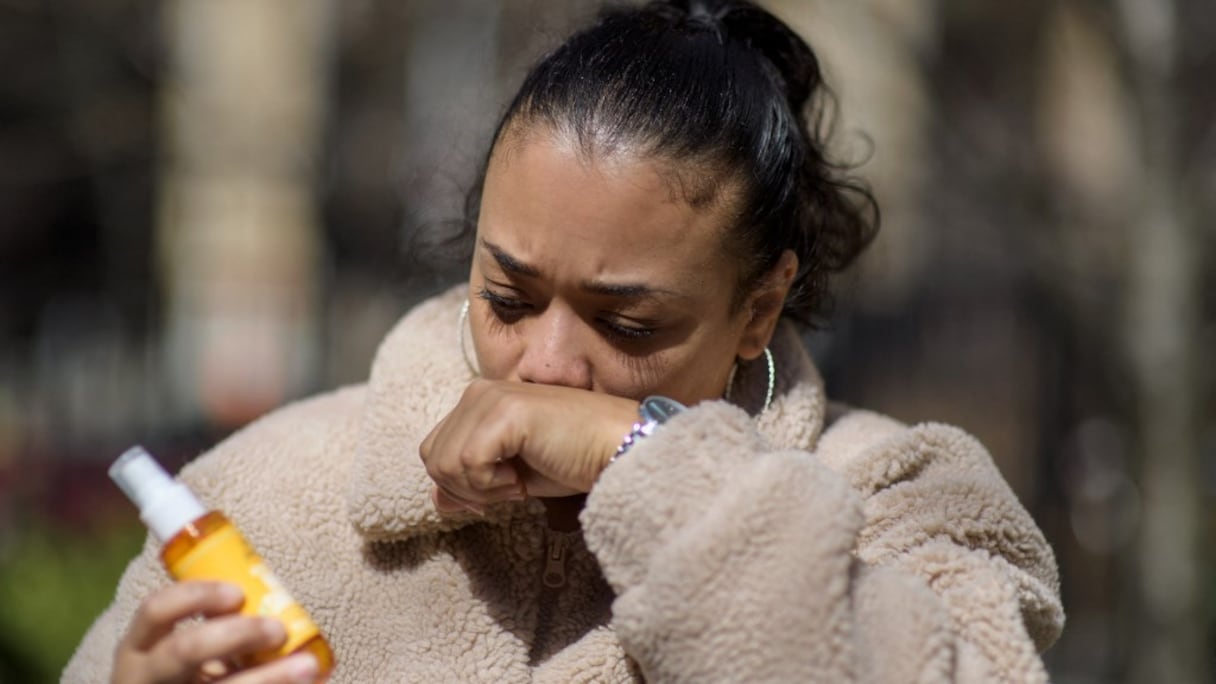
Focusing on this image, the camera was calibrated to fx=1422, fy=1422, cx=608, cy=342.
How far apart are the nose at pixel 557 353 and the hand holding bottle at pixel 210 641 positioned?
1.78 feet

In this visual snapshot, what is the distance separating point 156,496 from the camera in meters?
1.58

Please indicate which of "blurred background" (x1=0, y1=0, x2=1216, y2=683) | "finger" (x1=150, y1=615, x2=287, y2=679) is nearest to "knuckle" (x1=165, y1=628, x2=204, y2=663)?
"finger" (x1=150, y1=615, x2=287, y2=679)

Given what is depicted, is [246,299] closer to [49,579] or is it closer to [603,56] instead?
[49,579]

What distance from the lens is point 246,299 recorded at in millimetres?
12484

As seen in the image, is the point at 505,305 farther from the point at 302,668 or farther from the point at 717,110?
the point at 302,668

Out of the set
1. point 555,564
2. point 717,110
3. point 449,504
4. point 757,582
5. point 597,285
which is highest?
point 717,110

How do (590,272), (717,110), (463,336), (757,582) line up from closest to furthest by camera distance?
(757,582) → (590,272) → (717,110) → (463,336)

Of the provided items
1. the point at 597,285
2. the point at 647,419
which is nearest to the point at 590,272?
the point at 597,285

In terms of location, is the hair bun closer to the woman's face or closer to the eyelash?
the woman's face

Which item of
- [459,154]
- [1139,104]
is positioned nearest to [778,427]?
[459,154]

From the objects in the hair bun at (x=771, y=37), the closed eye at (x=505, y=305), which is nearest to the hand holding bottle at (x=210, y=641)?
the closed eye at (x=505, y=305)

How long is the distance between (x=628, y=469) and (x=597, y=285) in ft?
1.02

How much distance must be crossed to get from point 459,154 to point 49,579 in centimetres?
268

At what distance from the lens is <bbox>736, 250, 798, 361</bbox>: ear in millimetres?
2203
